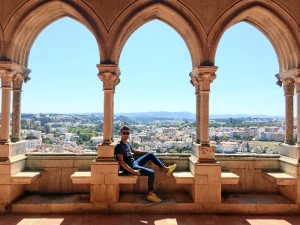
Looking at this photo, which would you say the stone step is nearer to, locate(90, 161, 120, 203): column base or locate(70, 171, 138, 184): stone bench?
locate(90, 161, 120, 203): column base

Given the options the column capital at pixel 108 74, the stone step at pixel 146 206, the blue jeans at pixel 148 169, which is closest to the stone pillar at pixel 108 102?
the column capital at pixel 108 74

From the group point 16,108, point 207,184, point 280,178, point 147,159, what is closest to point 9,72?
point 16,108

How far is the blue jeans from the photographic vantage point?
488cm

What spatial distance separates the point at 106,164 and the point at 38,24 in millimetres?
3094

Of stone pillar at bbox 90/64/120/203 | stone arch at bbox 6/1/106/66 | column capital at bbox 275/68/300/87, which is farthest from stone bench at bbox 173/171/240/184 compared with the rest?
stone arch at bbox 6/1/106/66

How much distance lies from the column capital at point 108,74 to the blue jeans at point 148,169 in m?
1.42

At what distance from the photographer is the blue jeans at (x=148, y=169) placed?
4875 millimetres

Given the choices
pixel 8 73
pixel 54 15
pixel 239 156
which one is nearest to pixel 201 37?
pixel 239 156

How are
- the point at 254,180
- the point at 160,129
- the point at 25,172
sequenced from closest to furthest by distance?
the point at 25,172
the point at 254,180
the point at 160,129

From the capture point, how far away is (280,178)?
493 cm

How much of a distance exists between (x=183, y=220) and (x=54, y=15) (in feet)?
15.0

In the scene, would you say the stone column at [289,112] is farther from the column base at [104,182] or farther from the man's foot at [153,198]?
the column base at [104,182]

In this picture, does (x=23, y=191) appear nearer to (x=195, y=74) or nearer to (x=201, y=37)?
(x=195, y=74)

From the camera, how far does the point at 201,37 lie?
5117 mm
